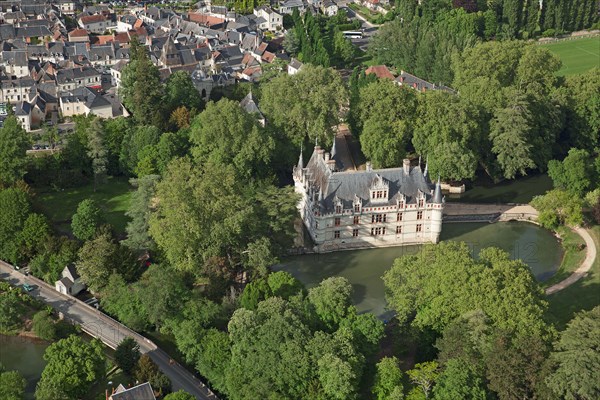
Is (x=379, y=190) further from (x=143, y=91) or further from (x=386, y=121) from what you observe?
(x=143, y=91)

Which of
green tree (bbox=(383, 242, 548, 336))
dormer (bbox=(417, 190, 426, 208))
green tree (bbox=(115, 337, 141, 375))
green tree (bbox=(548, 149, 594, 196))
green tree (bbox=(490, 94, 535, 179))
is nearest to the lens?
green tree (bbox=(383, 242, 548, 336))

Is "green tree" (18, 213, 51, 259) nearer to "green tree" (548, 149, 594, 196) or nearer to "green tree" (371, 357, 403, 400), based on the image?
"green tree" (371, 357, 403, 400)

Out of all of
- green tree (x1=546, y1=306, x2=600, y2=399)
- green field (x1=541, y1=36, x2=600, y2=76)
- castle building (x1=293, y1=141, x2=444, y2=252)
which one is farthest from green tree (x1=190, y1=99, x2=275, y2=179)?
green field (x1=541, y1=36, x2=600, y2=76)

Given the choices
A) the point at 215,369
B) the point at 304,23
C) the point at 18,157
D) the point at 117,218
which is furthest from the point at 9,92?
the point at 215,369

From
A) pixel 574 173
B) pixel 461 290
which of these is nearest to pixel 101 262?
pixel 461 290

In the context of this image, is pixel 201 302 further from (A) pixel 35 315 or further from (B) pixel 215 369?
(A) pixel 35 315
